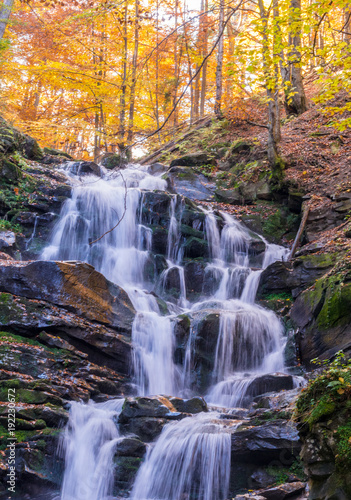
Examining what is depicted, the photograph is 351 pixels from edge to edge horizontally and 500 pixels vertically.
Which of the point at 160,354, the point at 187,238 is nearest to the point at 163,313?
the point at 160,354

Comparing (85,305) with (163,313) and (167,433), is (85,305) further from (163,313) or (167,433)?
(167,433)

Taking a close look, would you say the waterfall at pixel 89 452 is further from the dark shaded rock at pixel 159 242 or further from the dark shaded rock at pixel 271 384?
the dark shaded rock at pixel 159 242

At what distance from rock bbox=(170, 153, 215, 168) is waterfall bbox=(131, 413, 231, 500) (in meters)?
12.2

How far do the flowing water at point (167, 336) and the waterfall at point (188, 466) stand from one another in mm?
12

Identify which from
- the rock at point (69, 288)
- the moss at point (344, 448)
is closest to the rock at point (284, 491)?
the moss at point (344, 448)

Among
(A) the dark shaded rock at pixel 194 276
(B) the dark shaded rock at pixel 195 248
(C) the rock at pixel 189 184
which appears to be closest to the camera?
(A) the dark shaded rock at pixel 194 276

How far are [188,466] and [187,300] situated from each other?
5.53 meters

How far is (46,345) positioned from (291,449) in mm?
4430

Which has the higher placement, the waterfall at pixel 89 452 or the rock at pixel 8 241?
the rock at pixel 8 241

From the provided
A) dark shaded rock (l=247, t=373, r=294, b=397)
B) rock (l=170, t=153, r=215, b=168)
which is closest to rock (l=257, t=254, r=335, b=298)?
A: dark shaded rock (l=247, t=373, r=294, b=397)

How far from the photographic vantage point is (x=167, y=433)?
581 cm

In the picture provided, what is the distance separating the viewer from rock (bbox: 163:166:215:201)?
14.6m

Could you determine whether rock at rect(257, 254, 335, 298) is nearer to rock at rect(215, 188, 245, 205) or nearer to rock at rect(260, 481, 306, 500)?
rock at rect(215, 188, 245, 205)

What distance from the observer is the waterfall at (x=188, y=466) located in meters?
5.22
